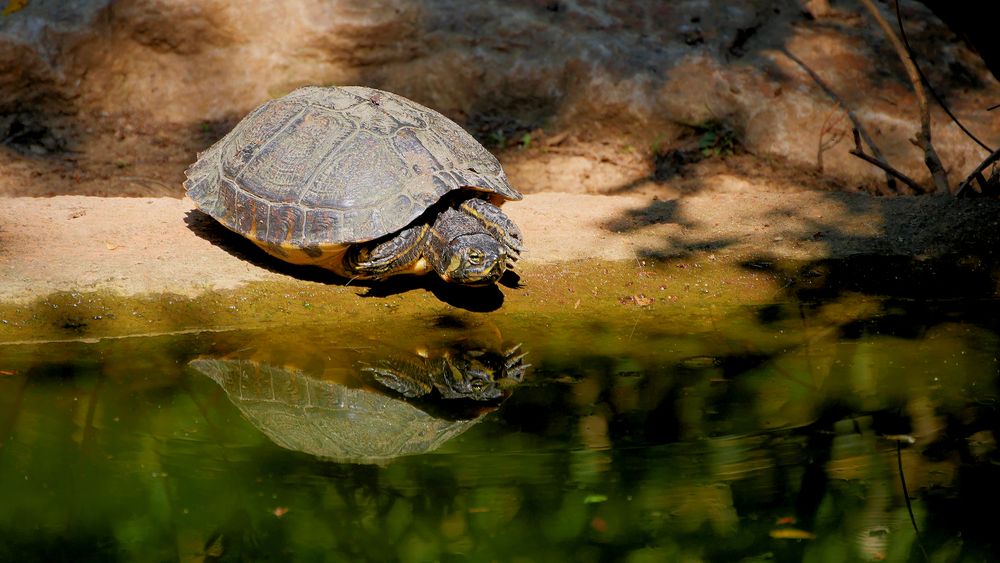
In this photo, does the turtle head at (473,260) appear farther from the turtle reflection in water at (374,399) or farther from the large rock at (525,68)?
the large rock at (525,68)

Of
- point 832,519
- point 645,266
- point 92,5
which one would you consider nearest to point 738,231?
point 645,266

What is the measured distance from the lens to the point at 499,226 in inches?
221

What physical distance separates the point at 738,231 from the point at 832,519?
3.24 meters

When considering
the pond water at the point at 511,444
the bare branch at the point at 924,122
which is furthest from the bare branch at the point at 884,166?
the pond water at the point at 511,444

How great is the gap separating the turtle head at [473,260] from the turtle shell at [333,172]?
11.4 inches

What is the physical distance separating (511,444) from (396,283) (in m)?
2.13

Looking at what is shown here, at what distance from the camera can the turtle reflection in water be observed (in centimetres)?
416

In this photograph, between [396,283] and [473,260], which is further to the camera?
[396,283]

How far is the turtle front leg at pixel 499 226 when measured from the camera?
5.62 m

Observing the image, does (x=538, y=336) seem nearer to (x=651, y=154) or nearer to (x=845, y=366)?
(x=845, y=366)

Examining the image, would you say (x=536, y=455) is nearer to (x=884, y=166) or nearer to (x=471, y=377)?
(x=471, y=377)

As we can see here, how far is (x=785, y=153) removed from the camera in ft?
27.6

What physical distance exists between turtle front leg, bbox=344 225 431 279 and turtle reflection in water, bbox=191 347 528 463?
2.45 feet

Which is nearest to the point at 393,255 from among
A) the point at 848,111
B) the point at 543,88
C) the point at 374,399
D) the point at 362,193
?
the point at 362,193
